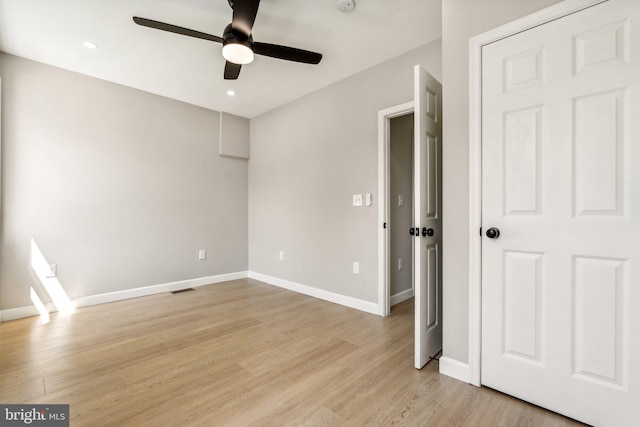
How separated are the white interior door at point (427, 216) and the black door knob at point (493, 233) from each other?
397 millimetres

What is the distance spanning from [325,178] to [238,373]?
90.3 inches

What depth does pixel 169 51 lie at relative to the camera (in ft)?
8.64

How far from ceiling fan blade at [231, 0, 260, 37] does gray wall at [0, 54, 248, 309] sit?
2.40 metres

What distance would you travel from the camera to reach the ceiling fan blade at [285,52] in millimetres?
2107

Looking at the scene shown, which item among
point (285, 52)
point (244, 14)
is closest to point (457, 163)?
point (285, 52)

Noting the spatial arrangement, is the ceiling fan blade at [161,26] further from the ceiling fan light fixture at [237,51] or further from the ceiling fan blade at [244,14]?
the ceiling fan blade at [244,14]

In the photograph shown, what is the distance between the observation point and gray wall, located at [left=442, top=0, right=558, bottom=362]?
1.73 meters

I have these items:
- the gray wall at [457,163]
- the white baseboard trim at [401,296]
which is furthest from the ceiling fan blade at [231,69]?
the white baseboard trim at [401,296]

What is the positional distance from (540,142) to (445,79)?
0.71 m

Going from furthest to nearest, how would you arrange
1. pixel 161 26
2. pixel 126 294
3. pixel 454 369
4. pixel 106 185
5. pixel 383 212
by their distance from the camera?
pixel 126 294, pixel 106 185, pixel 383 212, pixel 161 26, pixel 454 369

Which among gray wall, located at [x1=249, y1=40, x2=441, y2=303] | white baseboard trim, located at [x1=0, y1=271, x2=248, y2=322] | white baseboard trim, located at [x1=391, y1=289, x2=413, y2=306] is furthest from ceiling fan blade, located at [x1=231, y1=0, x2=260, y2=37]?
white baseboard trim, located at [x1=0, y1=271, x2=248, y2=322]

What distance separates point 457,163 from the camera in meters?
1.77

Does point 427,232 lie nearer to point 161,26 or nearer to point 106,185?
point 161,26

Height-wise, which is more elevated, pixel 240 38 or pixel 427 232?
pixel 240 38
